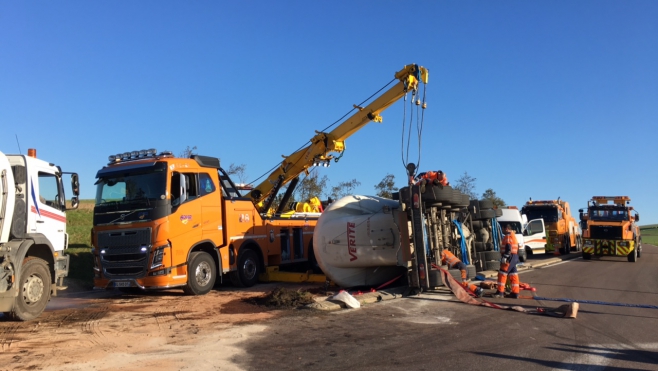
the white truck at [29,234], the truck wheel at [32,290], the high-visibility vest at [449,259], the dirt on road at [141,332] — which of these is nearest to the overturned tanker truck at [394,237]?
the high-visibility vest at [449,259]

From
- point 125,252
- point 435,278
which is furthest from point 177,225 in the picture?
point 435,278

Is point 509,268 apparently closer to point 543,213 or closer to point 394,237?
point 394,237

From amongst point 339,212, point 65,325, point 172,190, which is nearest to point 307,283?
point 339,212

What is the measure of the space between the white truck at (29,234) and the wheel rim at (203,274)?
2863 millimetres

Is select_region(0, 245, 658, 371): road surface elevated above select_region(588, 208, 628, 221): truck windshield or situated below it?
below

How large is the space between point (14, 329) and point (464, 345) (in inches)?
280

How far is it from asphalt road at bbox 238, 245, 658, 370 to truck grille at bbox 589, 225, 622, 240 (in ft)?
43.5

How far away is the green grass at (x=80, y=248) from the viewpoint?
16.1 m

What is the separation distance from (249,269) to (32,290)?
5.70m

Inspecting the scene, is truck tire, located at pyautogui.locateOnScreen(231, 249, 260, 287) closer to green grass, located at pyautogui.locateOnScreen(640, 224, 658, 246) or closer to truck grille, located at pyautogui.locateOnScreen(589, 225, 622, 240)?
truck grille, located at pyautogui.locateOnScreen(589, 225, 622, 240)

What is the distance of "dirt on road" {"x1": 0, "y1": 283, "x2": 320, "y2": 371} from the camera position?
20.2 feet

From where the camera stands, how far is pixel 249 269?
13.7m

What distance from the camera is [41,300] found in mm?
9172

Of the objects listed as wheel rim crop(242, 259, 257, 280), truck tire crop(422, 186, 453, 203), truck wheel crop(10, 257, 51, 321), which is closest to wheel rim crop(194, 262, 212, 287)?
wheel rim crop(242, 259, 257, 280)
